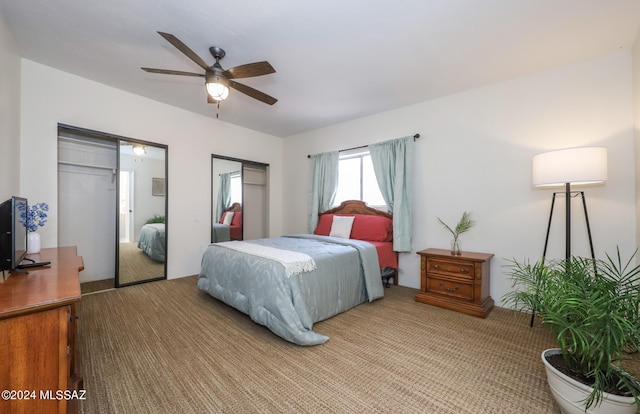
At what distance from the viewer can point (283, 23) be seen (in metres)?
2.11

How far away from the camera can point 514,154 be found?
2.98 meters

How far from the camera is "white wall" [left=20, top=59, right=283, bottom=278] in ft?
9.31

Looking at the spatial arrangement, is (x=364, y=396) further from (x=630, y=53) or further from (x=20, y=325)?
(x=630, y=53)

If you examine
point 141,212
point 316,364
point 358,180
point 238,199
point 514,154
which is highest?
point 514,154

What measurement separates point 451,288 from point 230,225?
3.79 metres

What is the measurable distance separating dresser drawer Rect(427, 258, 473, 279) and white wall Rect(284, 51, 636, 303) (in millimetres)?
540

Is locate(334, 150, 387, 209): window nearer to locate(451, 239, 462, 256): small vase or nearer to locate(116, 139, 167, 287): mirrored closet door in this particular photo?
locate(451, 239, 462, 256): small vase

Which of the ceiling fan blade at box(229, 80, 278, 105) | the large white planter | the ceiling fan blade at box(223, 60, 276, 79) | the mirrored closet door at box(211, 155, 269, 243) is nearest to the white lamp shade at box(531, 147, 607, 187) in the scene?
the large white planter

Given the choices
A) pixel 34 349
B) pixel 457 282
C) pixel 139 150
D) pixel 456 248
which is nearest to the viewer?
pixel 34 349

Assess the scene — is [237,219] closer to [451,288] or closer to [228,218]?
[228,218]

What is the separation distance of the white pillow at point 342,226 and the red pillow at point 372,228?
76 mm

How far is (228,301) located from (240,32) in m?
2.56

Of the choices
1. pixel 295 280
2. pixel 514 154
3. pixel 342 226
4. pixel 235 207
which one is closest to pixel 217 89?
pixel 295 280

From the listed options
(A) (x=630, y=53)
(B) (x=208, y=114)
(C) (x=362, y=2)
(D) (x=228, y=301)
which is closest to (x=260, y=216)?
(B) (x=208, y=114)
